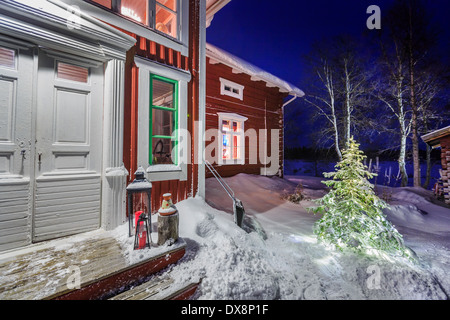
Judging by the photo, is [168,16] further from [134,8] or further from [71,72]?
[71,72]

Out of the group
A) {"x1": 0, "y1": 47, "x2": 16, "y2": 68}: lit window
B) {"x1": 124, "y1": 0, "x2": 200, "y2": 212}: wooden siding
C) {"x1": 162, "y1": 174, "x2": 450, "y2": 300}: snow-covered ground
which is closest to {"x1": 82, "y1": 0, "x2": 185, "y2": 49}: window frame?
{"x1": 124, "y1": 0, "x2": 200, "y2": 212}: wooden siding

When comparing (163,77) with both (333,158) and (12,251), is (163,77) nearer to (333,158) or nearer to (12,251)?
(12,251)

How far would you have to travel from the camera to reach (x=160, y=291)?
211 centimetres

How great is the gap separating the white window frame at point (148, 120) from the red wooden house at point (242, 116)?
3.83m

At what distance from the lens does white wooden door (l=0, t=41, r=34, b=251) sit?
2545mm

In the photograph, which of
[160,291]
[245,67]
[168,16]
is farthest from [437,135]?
[160,291]

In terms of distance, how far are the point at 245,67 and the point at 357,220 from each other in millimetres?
7478

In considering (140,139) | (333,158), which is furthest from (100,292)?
(333,158)

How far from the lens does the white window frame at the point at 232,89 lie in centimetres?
859

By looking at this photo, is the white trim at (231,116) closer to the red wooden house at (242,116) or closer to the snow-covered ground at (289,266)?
the red wooden house at (242,116)

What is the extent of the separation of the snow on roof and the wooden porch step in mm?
7509

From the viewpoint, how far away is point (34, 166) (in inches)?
108

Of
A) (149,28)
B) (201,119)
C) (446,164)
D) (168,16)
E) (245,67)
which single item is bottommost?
(446,164)

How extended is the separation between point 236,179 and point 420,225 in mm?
5949
